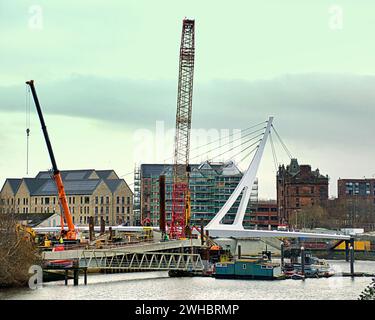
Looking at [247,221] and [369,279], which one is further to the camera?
[247,221]

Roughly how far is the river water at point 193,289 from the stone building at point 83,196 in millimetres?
65086

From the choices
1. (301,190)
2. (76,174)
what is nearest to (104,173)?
(76,174)

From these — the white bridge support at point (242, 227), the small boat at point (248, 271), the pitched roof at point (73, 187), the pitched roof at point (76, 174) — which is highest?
the pitched roof at point (76, 174)

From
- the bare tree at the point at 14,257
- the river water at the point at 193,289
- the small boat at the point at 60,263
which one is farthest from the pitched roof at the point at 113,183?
the bare tree at the point at 14,257

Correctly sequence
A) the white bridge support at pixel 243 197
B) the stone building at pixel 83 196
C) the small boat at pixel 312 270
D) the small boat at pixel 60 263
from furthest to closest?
the stone building at pixel 83 196
the white bridge support at pixel 243 197
the small boat at pixel 312 270
the small boat at pixel 60 263

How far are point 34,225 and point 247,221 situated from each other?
34547 mm

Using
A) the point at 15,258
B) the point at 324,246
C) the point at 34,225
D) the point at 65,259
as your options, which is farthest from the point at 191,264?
the point at 34,225

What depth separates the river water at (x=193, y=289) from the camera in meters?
46.6

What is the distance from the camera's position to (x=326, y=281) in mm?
59312

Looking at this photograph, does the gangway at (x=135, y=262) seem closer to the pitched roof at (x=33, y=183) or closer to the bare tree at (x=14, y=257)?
the bare tree at (x=14, y=257)

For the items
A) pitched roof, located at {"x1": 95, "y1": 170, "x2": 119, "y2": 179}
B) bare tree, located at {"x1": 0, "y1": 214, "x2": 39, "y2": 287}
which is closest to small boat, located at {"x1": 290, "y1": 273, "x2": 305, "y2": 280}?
bare tree, located at {"x1": 0, "y1": 214, "x2": 39, "y2": 287}

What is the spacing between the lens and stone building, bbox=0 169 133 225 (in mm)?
127312

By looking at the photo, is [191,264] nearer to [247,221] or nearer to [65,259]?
[65,259]
